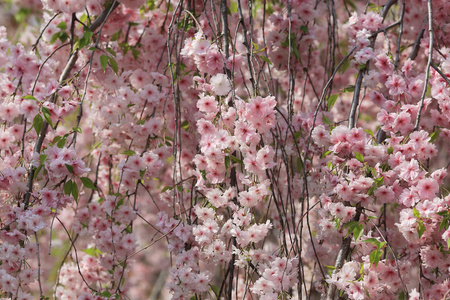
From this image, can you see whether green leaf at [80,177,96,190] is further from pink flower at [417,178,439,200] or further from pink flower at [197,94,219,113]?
pink flower at [417,178,439,200]

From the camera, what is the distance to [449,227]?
1581 mm

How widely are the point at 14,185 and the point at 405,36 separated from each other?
7.27ft

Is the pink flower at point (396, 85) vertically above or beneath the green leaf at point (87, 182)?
above

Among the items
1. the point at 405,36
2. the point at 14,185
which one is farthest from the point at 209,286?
the point at 405,36

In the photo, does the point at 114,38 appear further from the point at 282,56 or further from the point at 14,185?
the point at 14,185

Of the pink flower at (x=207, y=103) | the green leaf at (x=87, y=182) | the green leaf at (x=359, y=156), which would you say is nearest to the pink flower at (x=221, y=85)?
the pink flower at (x=207, y=103)

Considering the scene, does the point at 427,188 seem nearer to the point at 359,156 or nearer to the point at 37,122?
the point at 359,156

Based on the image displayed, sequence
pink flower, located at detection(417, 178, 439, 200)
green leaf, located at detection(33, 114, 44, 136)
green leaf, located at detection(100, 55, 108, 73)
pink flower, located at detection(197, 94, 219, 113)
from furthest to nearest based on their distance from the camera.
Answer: green leaf, located at detection(100, 55, 108, 73)
green leaf, located at detection(33, 114, 44, 136)
pink flower, located at detection(197, 94, 219, 113)
pink flower, located at detection(417, 178, 439, 200)

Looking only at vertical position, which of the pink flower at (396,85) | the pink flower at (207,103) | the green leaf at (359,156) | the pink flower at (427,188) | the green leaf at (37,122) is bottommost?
the pink flower at (427,188)

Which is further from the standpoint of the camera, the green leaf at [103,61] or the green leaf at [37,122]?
the green leaf at [103,61]

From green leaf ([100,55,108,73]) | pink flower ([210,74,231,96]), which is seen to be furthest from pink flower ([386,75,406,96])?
green leaf ([100,55,108,73])

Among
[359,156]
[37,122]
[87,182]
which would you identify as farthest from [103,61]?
[359,156]

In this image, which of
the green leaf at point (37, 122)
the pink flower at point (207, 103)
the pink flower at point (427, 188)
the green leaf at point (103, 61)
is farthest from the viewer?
the green leaf at point (103, 61)

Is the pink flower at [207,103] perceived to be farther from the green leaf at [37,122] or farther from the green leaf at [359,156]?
the green leaf at [37,122]
